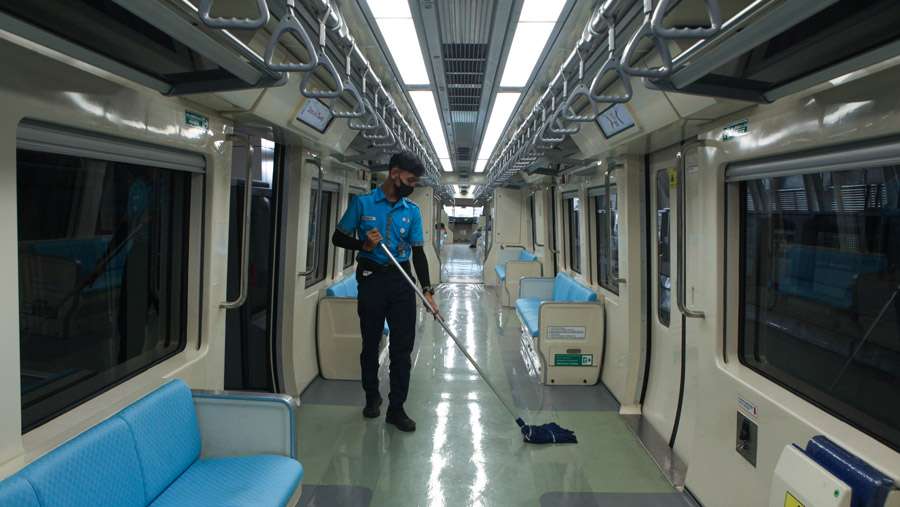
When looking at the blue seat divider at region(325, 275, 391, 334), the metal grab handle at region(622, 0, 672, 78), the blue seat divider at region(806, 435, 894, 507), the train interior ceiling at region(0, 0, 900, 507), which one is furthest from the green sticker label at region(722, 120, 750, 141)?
the blue seat divider at region(325, 275, 391, 334)

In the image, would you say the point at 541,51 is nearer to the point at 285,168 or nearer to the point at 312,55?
the point at 312,55

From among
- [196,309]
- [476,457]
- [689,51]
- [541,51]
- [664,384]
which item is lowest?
[476,457]

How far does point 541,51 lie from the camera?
113 inches

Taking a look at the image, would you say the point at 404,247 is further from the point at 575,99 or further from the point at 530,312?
the point at 530,312

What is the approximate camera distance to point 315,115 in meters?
3.46

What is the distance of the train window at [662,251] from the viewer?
389 cm

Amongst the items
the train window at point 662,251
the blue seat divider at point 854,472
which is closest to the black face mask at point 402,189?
the train window at point 662,251

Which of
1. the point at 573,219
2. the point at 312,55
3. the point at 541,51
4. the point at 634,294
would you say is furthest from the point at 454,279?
the point at 312,55

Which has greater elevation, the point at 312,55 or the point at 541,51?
the point at 541,51

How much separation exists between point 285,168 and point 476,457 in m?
2.83

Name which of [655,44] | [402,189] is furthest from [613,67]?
[402,189]

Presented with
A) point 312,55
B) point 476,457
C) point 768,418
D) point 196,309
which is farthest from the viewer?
point 476,457

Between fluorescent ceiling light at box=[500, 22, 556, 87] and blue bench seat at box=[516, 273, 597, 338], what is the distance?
2.30 meters

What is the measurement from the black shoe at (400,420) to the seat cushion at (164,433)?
1.57m
